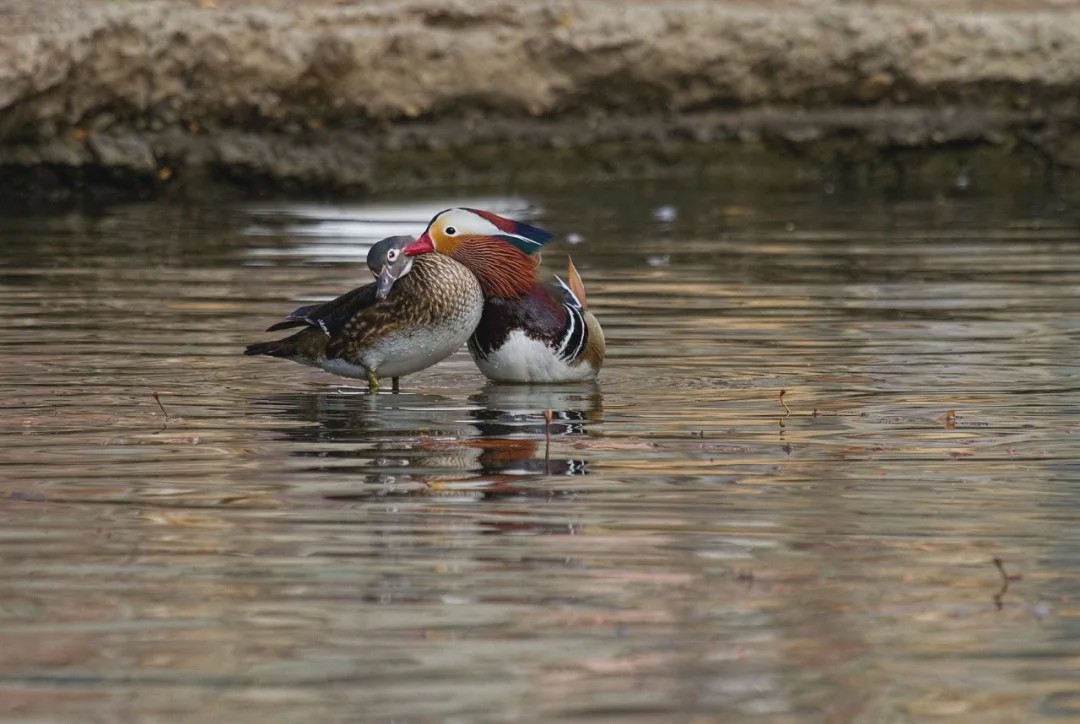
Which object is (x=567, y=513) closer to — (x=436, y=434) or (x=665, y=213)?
(x=436, y=434)

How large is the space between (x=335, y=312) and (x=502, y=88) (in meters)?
7.04

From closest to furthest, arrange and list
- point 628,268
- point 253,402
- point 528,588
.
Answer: point 528,588 < point 253,402 < point 628,268

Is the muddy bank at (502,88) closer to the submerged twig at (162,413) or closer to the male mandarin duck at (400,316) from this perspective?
the male mandarin duck at (400,316)

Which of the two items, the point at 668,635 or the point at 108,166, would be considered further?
the point at 108,166

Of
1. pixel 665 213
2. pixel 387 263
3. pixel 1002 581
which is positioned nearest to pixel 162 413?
pixel 387 263

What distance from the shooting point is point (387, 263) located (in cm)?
685

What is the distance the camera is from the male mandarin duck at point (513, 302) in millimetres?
7055

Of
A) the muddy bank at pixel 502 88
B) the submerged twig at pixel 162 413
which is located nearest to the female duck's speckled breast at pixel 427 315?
the submerged twig at pixel 162 413

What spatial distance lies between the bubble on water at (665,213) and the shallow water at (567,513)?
275cm

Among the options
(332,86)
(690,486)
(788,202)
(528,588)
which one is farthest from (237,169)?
(528,588)

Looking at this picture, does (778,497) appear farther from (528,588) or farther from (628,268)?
(628,268)

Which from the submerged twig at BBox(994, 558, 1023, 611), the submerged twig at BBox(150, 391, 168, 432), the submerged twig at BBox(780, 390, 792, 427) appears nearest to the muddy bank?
the submerged twig at BBox(150, 391, 168, 432)

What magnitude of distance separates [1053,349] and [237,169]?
7120 mm

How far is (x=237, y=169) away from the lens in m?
13.8
